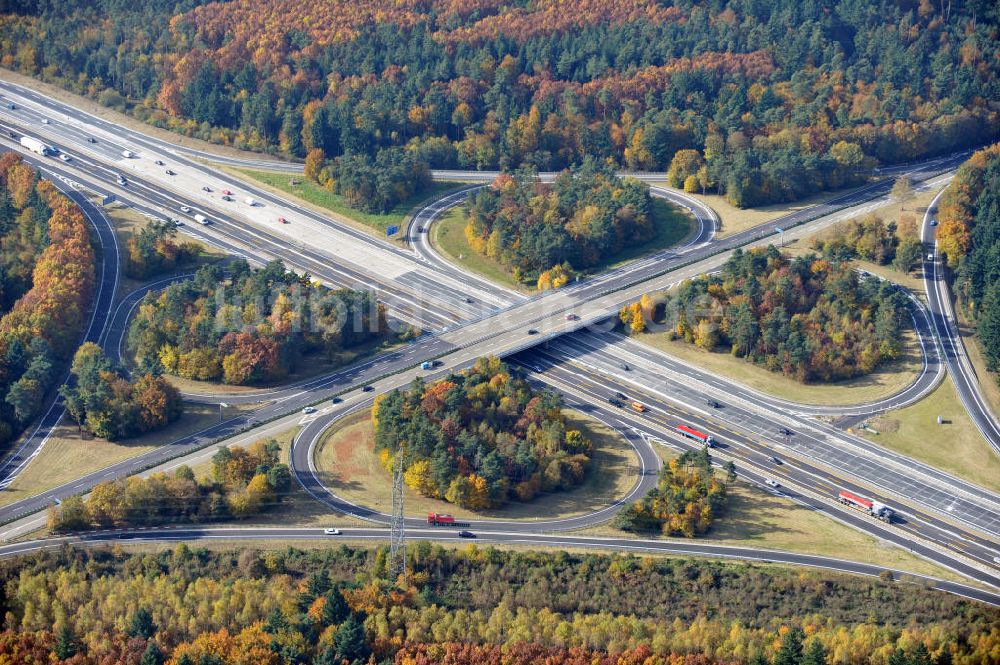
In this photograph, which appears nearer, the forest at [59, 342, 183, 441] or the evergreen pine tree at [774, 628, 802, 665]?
the evergreen pine tree at [774, 628, 802, 665]

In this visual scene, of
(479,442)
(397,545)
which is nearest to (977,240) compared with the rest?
(479,442)

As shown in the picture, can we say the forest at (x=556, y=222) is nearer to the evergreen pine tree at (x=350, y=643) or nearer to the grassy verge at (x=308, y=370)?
the grassy verge at (x=308, y=370)

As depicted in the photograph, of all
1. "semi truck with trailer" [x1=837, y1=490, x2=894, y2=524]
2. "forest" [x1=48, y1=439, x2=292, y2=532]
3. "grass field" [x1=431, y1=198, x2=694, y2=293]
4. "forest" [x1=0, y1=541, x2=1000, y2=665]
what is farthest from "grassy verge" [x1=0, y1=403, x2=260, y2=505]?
"semi truck with trailer" [x1=837, y1=490, x2=894, y2=524]

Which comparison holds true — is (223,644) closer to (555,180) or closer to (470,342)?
(470,342)

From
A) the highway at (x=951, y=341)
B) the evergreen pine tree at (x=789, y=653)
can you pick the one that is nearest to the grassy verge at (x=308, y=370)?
the evergreen pine tree at (x=789, y=653)

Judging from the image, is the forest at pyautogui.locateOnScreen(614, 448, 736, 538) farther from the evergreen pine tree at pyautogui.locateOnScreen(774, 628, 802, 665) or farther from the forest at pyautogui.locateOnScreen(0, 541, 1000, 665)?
the evergreen pine tree at pyautogui.locateOnScreen(774, 628, 802, 665)

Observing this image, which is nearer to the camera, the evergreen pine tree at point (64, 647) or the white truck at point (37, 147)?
the evergreen pine tree at point (64, 647)
